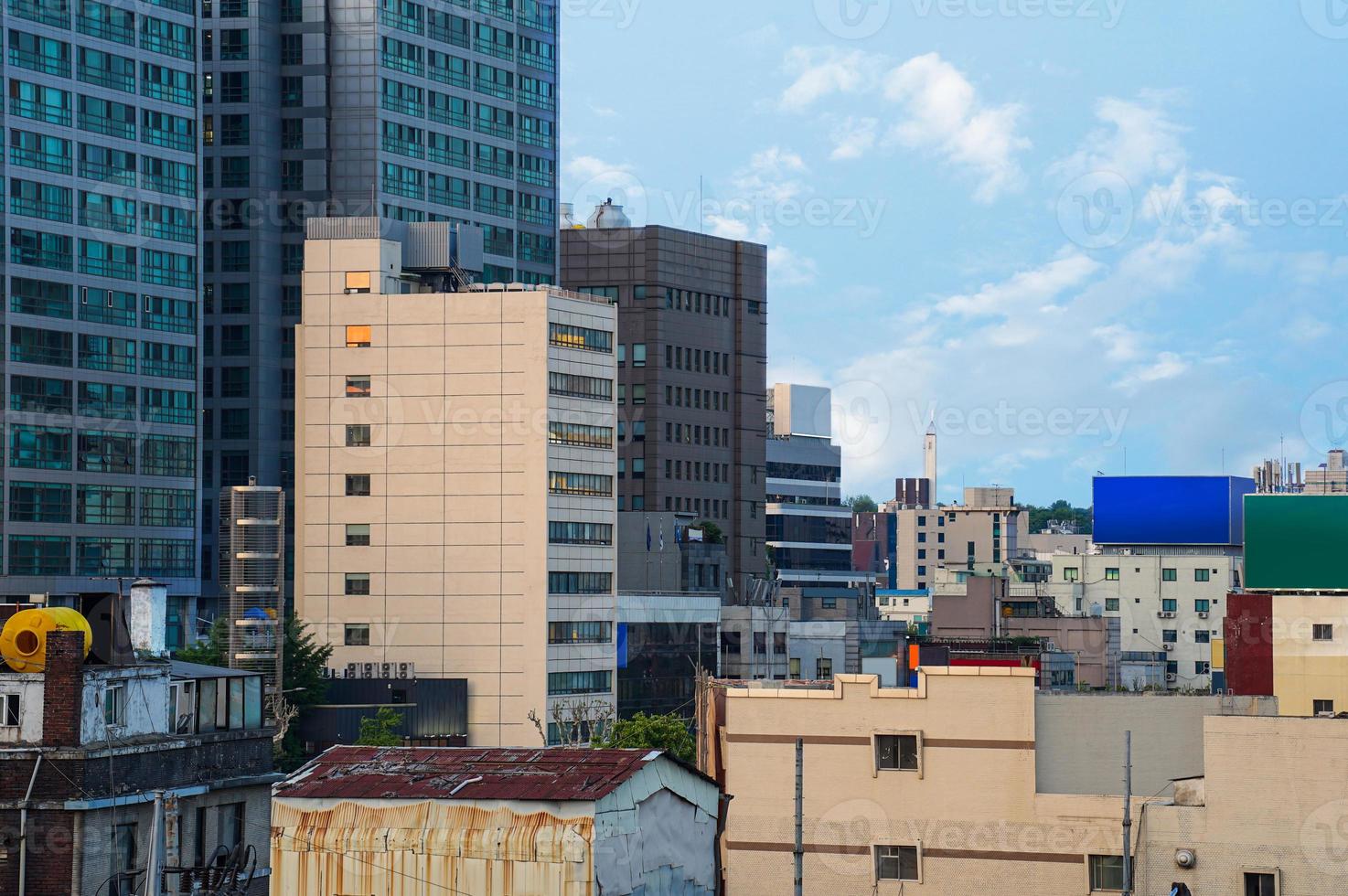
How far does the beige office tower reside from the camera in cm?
14375

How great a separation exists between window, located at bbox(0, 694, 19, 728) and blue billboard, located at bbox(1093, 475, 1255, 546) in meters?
123

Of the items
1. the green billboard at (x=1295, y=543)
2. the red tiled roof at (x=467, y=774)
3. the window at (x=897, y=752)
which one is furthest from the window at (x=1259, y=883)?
the green billboard at (x=1295, y=543)

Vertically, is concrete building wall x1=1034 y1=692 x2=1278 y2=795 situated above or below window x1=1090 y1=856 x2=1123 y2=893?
above

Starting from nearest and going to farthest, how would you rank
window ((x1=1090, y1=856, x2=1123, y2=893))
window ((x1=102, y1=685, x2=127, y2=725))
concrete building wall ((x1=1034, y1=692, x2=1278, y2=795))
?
window ((x1=102, y1=685, x2=127, y2=725)) < window ((x1=1090, y1=856, x2=1123, y2=893)) < concrete building wall ((x1=1034, y1=692, x2=1278, y2=795))

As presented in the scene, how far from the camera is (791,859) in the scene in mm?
69562

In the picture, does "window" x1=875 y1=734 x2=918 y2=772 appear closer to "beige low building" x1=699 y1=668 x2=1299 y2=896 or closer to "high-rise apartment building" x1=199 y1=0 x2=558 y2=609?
"beige low building" x1=699 y1=668 x2=1299 y2=896

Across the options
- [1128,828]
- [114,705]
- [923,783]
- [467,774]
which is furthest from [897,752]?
[114,705]

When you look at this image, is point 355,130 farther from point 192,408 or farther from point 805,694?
point 805,694

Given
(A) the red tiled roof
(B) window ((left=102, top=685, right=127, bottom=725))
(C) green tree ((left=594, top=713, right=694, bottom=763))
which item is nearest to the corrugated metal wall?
(A) the red tiled roof

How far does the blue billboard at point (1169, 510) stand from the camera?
16762 cm

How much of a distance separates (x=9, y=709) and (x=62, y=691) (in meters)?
1.58

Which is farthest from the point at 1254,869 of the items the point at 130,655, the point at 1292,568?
the point at 1292,568

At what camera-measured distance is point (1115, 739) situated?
233ft

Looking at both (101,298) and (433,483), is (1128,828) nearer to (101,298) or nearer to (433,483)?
(433,483)
